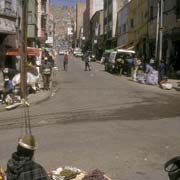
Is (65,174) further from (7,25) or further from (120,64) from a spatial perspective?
(120,64)

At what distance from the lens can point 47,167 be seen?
9789 millimetres

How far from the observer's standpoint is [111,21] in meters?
99.6

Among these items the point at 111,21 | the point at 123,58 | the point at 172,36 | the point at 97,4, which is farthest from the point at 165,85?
the point at 97,4

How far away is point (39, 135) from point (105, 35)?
96234 millimetres

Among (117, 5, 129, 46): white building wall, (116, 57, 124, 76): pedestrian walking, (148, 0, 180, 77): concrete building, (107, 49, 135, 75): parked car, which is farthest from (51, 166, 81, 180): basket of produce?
(117, 5, 129, 46): white building wall

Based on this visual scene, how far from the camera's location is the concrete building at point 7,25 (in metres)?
39.3

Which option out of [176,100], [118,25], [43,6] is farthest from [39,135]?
[43,6]

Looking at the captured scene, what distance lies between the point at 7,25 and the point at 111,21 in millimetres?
60463

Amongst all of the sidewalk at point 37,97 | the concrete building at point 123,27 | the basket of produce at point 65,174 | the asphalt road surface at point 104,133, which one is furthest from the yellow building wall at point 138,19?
the basket of produce at point 65,174

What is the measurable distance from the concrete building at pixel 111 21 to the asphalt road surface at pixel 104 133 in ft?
240

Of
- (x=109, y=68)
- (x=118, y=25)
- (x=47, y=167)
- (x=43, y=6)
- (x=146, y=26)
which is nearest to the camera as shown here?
(x=47, y=167)

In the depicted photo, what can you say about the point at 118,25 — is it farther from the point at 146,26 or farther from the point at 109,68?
the point at 109,68

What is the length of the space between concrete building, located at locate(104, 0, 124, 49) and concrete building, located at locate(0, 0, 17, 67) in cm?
5074

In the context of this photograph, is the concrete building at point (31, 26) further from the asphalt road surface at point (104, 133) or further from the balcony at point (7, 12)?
the asphalt road surface at point (104, 133)
